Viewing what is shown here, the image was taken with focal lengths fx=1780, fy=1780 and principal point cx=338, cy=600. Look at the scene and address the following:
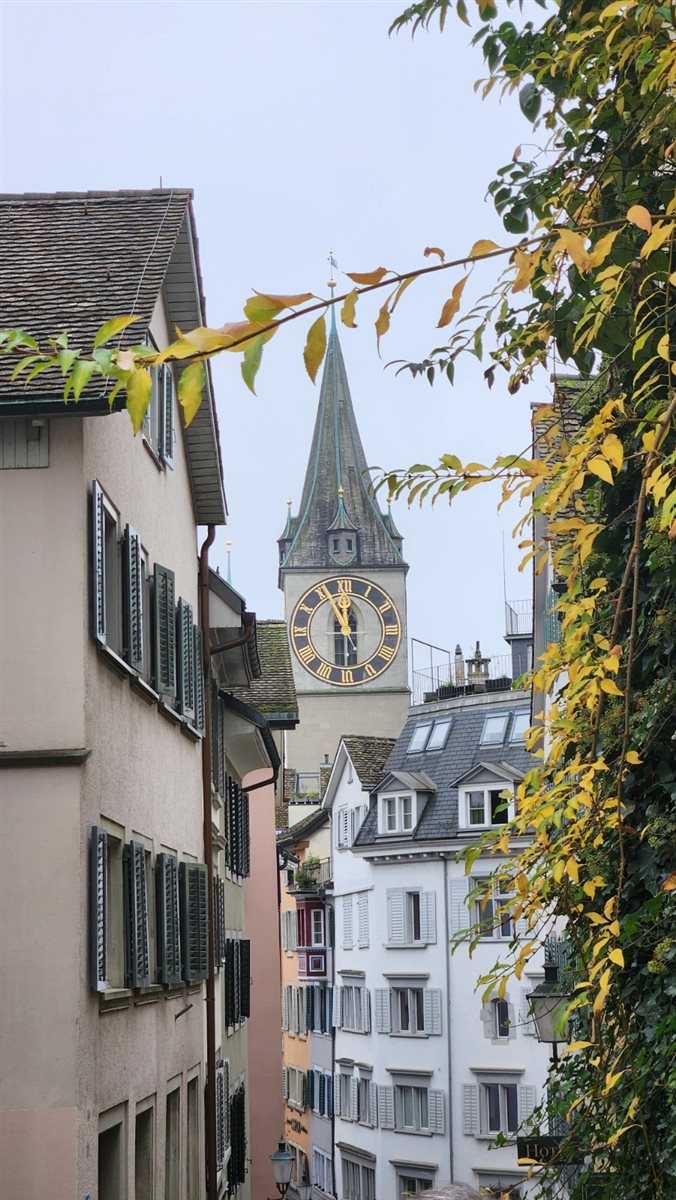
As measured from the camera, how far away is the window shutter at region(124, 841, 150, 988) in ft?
38.1

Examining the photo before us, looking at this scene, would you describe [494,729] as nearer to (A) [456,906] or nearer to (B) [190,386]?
(A) [456,906]

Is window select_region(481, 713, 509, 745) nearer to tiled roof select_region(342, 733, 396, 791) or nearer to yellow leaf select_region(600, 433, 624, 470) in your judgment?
tiled roof select_region(342, 733, 396, 791)

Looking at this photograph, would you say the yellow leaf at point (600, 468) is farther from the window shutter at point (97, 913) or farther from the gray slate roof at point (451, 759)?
Result: the gray slate roof at point (451, 759)

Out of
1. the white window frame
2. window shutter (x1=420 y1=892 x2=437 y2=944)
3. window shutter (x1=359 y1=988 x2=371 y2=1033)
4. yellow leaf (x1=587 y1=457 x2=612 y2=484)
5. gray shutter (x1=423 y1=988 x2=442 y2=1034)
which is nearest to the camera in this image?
yellow leaf (x1=587 y1=457 x2=612 y2=484)

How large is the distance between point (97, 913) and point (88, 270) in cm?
431

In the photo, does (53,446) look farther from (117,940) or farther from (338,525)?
(338,525)

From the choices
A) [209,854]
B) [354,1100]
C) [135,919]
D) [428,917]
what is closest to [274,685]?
[209,854]

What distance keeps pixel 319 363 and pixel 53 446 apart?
748 cm

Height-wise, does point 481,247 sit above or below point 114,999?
above

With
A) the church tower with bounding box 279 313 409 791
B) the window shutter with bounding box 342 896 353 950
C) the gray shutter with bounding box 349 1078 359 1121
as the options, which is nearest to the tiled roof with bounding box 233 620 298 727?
the window shutter with bounding box 342 896 353 950

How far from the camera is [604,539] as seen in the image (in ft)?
21.2

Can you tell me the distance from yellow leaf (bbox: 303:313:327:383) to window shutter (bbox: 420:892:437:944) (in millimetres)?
42261

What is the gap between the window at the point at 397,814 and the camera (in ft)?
153

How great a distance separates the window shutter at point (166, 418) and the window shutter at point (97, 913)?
5.05 metres
